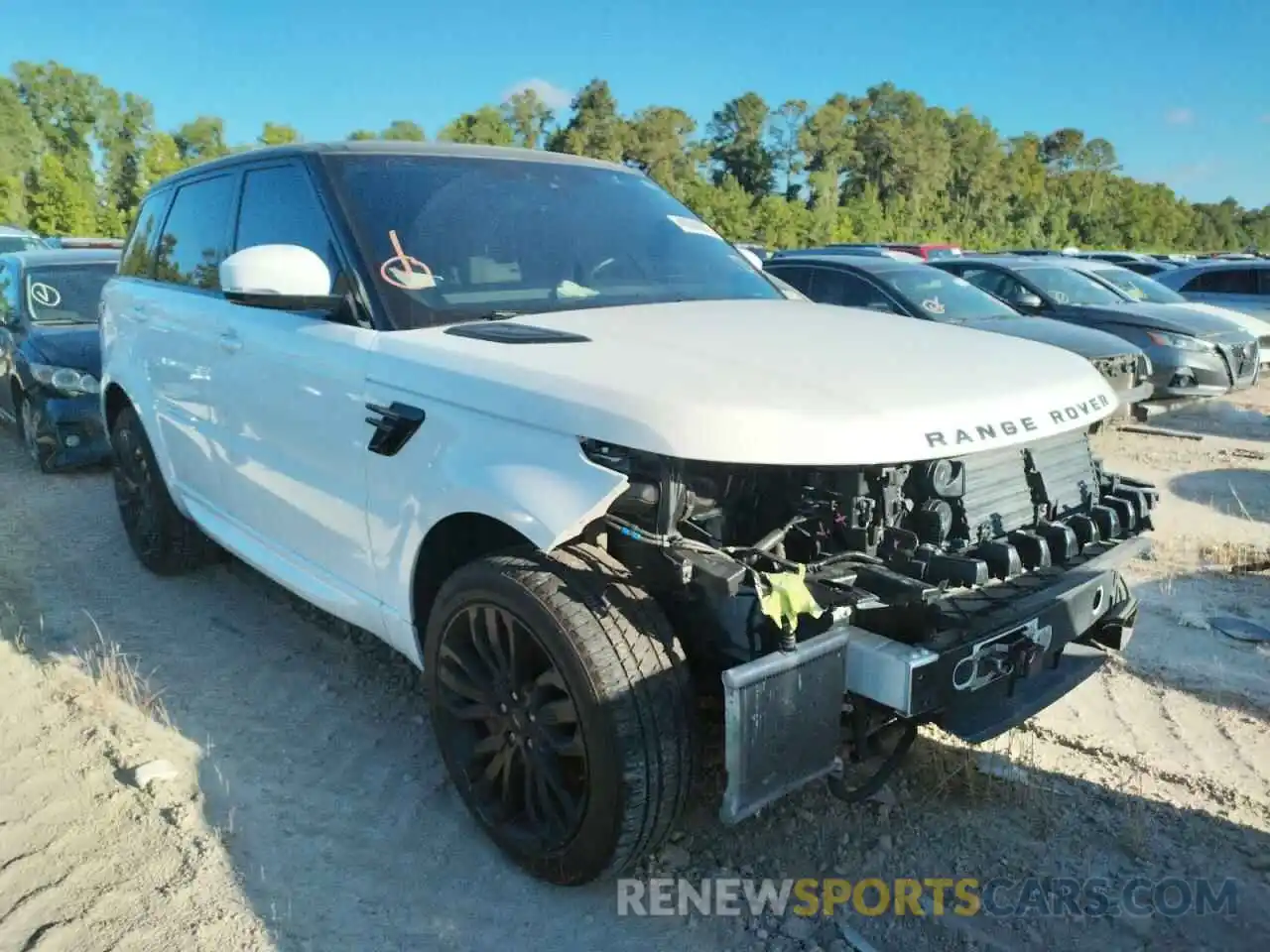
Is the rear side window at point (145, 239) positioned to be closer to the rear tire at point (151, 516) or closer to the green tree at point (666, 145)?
the rear tire at point (151, 516)

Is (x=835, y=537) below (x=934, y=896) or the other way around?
the other way around

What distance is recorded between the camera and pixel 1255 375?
10344mm

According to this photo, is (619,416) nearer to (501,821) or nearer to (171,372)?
(501,821)

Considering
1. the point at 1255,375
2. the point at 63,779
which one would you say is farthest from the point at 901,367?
the point at 1255,375

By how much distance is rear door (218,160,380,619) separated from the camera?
304 cm

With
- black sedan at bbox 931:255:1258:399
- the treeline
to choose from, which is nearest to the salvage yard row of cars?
black sedan at bbox 931:255:1258:399

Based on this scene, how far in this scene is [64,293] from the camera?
8312 mm

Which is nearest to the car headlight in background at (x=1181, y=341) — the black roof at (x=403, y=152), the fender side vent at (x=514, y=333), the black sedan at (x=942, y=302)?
the black sedan at (x=942, y=302)

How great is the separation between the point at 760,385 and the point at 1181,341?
9.16 metres

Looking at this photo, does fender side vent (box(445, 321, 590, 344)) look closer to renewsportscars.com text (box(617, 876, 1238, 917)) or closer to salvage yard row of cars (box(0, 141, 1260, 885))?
salvage yard row of cars (box(0, 141, 1260, 885))

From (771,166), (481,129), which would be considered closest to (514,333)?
(481,129)

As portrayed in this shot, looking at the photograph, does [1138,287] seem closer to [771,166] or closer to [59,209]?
[59,209]

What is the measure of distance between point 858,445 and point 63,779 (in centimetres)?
282

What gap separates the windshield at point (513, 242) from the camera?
3.12m
